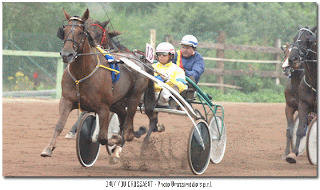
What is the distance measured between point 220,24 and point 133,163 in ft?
50.7

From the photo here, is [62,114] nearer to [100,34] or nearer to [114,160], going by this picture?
[114,160]

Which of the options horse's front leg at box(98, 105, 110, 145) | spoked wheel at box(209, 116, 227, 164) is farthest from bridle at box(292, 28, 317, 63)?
horse's front leg at box(98, 105, 110, 145)

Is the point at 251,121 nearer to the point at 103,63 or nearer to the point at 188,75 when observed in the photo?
the point at 188,75

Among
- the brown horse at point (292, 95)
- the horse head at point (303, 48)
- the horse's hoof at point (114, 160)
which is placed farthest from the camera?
the brown horse at point (292, 95)

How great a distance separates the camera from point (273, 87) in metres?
17.6

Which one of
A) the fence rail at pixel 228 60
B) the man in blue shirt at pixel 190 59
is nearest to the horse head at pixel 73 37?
the man in blue shirt at pixel 190 59

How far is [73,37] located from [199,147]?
1943mm

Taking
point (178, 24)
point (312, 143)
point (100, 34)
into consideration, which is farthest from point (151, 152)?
point (178, 24)

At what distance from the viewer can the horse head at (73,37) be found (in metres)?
4.95

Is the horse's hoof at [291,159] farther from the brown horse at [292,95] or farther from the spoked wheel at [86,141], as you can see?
the spoked wheel at [86,141]

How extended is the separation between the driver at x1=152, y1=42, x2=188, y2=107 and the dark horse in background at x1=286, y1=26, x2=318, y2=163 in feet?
4.84

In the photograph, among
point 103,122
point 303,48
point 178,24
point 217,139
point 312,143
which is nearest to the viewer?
point 103,122

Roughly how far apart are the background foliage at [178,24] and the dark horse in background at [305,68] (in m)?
9.43

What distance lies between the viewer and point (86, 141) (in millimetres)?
6047
